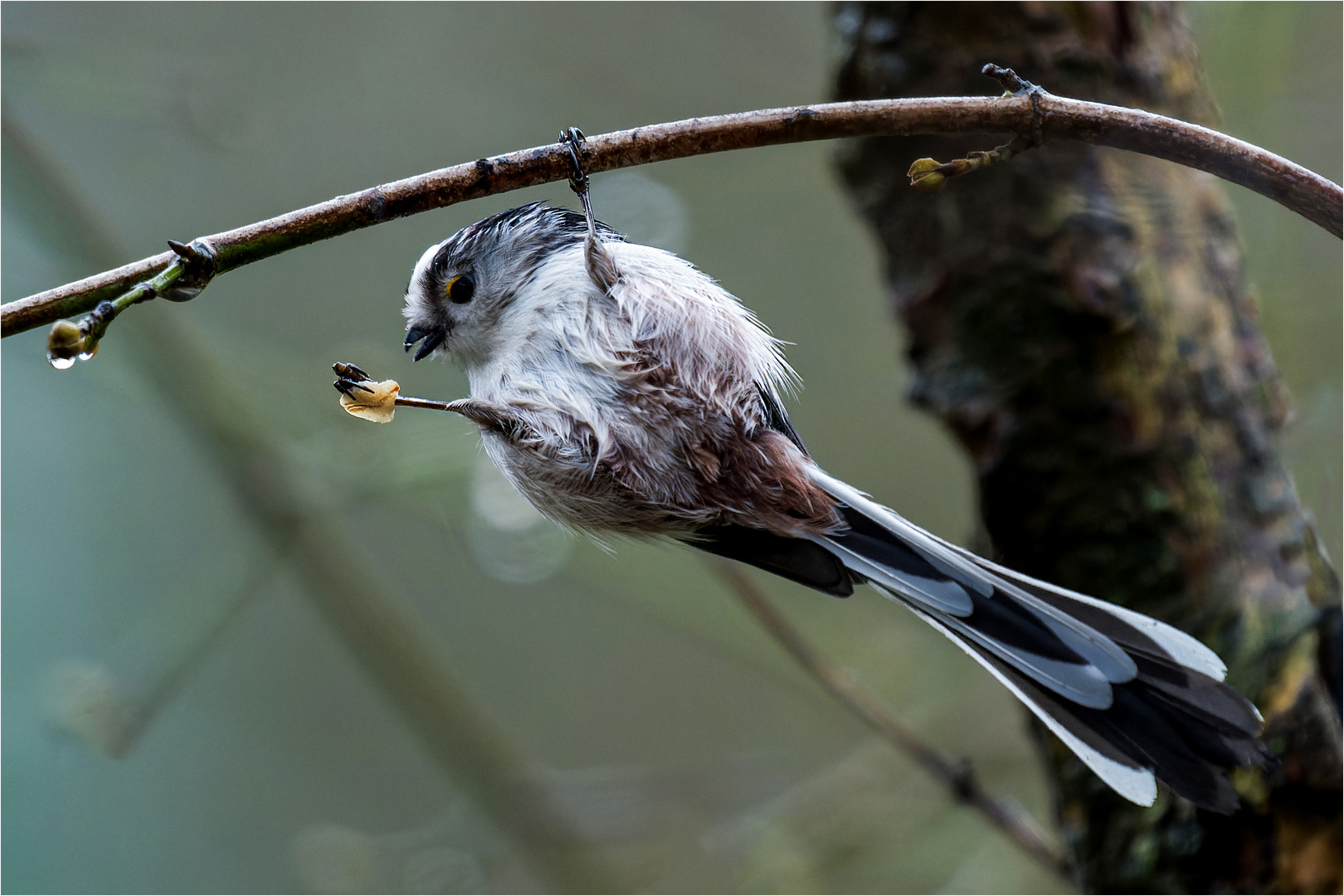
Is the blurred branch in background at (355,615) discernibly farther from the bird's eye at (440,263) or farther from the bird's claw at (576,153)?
the bird's claw at (576,153)

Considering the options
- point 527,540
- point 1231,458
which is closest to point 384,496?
point 527,540

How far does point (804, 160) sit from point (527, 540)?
6.93 feet

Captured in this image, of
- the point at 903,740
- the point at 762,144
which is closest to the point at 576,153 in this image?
the point at 762,144

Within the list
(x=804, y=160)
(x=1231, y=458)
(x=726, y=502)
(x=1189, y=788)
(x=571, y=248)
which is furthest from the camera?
(x=804, y=160)

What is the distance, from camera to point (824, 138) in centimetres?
126

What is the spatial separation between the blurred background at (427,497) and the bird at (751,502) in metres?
0.30

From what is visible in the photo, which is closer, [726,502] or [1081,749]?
[1081,749]

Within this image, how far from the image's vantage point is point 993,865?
2732mm

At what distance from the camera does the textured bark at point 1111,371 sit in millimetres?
1852

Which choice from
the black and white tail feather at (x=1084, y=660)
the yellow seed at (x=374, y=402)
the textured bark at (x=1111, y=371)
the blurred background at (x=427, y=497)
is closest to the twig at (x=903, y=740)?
the textured bark at (x=1111, y=371)

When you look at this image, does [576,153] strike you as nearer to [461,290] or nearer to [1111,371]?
[461,290]

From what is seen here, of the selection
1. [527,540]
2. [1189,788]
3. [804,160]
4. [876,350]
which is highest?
[804,160]

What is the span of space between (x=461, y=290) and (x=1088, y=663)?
1404 millimetres

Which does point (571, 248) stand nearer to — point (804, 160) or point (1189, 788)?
point (1189, 788)
